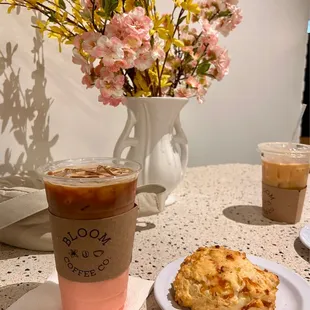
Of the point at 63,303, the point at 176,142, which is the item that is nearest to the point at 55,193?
the point at 63,303

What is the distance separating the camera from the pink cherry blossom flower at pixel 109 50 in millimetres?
816

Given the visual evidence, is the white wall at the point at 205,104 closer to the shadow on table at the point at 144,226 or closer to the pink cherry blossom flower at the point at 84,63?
the pink cherry blossom flower at the point at 84,63

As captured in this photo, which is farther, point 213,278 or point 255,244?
point 255,244

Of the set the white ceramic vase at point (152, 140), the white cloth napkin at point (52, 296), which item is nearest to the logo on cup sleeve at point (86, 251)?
the white cloth napkin at point (52, 296)

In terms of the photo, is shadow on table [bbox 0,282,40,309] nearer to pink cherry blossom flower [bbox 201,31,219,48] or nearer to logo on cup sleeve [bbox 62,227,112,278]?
logo on cup sleeve [bbox 62,227,112,278]

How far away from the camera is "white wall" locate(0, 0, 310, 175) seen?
114 cm

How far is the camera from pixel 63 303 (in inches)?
23.0

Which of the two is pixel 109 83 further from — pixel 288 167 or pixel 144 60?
pixel 288 167

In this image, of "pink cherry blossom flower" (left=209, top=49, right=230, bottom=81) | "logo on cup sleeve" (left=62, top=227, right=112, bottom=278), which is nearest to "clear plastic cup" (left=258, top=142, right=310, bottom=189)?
"pink cherry blossom flower" (left=209, top=49, right=230, bottom=81)

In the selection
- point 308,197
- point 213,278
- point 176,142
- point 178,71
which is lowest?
point 308,197

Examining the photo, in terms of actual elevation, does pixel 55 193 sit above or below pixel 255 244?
above

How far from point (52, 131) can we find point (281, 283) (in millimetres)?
902

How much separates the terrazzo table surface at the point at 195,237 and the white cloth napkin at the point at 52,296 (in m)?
0.02

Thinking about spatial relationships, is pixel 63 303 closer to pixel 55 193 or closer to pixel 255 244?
pixel 55 193
